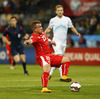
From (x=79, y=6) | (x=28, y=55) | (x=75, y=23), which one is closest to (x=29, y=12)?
(x=75, y=23)

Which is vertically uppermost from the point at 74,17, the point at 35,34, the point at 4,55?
the point at 35,34

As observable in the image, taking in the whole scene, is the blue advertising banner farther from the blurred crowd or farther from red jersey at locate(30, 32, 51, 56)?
red jersey at locate(30, 32, 51, 56)

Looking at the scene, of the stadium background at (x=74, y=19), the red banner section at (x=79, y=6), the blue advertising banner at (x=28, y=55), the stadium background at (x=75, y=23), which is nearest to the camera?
the stadium background at (x=75, y=23)

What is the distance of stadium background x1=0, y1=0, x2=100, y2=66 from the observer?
66.0 feet

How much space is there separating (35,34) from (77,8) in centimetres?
1386

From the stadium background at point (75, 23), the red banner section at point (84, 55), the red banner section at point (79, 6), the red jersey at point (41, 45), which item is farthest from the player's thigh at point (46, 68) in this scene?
the red banner section at point (79, 6)

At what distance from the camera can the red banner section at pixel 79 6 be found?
2195 centimetres

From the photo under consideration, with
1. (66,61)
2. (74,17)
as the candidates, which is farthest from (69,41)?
(66,61)

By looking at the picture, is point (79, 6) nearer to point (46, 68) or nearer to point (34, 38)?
point (34, 38)

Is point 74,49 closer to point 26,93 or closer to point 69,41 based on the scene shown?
point 69,41

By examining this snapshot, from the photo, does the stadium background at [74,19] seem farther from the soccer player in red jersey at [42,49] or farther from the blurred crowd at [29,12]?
the soccer player in red jersey at [42,49]

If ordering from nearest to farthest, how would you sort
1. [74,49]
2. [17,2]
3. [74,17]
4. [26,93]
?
[26,93]
[74,49]
[74,17]
[17,2]

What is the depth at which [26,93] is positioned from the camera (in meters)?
7.84

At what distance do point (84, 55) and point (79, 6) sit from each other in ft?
11.8
